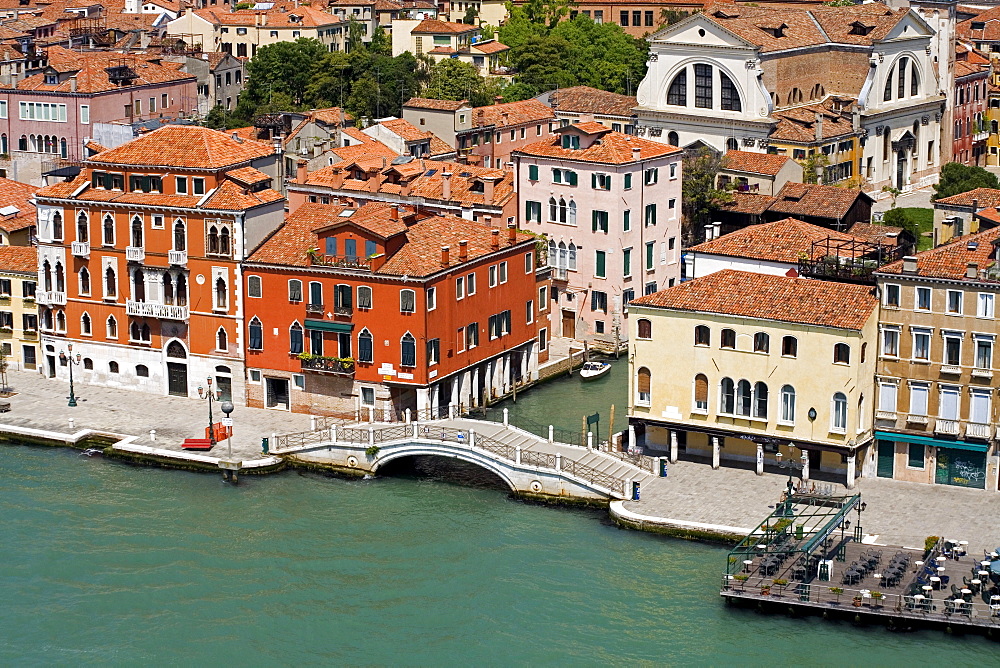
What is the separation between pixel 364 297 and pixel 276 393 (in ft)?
A: 17.1

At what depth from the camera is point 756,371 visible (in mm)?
59750

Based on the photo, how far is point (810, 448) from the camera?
59.4 metres

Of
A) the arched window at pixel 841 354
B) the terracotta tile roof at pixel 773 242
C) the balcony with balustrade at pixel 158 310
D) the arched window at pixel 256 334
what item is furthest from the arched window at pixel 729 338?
the balcony with balustrade at pixel 158 310

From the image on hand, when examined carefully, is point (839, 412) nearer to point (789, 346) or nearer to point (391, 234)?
point (789, 346)

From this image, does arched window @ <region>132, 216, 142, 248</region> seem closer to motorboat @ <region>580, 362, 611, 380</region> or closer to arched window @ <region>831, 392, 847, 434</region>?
motorboat @ <region>580, 362, 611, 380</region>

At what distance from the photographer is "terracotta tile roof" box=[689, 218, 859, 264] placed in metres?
68.8

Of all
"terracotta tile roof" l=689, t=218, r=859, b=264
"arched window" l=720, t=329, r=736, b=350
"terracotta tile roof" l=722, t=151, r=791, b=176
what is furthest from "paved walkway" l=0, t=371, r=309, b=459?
"terracotta tile roof" l=722, t=151, r=791, b=176

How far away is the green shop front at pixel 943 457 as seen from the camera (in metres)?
58.6

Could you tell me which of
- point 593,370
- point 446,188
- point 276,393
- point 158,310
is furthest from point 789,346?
point 446,188

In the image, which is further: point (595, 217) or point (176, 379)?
point (595, 217)

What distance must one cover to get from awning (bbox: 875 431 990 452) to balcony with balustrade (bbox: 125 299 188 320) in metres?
24.5

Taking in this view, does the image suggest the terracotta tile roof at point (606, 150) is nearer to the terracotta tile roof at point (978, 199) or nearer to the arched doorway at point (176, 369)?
the terracotta tile roof at point (978, 199)

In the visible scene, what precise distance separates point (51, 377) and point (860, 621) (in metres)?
33.7

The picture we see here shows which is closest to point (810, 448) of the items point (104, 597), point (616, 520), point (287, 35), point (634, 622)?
point (616, 520)
